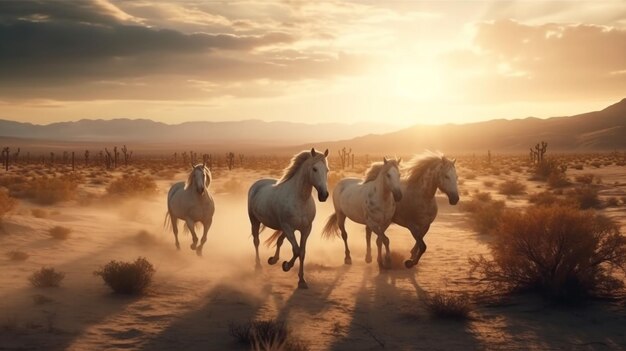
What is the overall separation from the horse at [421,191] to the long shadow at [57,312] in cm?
562

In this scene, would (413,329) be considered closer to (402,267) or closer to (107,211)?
(402,267)

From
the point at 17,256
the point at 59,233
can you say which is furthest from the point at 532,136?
the point at 17,256

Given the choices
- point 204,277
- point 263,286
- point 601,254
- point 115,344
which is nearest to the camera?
point 115,344

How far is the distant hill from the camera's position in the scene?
14888 centimetres

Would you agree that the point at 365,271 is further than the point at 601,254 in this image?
Yes

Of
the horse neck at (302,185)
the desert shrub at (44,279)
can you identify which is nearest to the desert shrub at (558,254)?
the horse neck at (302,185)

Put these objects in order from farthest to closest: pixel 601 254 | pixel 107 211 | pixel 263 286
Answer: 1. pixel 107 211
2. pixel 263 286
3. pixel 601 254

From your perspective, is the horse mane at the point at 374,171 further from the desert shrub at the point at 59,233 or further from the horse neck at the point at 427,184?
the desert shrub at the point at 59,233

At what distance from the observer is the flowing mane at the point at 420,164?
11.0 m

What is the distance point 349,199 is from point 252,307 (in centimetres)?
459

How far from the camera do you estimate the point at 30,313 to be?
7641 millimetres

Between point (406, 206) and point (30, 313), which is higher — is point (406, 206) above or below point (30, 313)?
above

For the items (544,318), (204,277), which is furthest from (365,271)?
(544,318)

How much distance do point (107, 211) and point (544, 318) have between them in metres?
16.9
